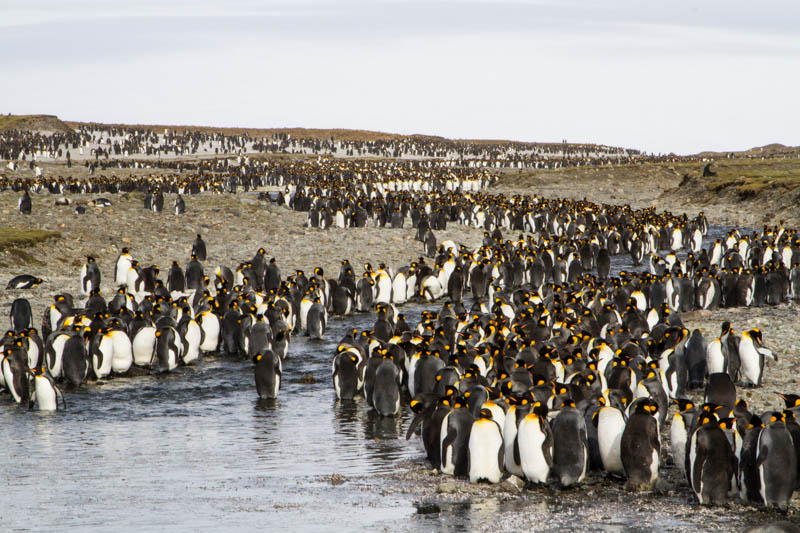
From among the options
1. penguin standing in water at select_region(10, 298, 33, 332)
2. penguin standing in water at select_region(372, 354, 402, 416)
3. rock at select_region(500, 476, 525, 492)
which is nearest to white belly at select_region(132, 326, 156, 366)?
penguin standing in water at select_region(10, 298, 33, 332)

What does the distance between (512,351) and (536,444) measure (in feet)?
14.0

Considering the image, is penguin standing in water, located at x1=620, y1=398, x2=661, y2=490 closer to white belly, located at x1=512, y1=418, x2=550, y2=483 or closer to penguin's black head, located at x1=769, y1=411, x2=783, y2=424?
white belly, located at x1=512, y1=418, x2=550, y2=483

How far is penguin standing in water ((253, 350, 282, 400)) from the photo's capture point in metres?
13.9

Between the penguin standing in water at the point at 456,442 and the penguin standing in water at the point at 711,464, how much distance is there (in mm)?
2484

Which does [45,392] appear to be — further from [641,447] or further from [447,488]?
[641,447]

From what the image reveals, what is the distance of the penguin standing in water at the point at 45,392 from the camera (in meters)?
12.9

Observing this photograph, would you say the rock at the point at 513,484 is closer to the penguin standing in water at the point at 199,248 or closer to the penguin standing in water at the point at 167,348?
the penguin standing in water at the point at 167,348

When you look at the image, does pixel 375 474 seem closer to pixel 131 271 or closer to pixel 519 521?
pixel 519 521

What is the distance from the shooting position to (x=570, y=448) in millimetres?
9312

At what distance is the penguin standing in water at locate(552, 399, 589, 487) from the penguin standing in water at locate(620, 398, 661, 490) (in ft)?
1.44

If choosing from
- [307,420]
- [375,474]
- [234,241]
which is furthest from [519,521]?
[234,241]

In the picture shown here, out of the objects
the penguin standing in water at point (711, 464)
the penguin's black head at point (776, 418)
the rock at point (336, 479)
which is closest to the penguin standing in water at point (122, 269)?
the rock at point (336, 479)

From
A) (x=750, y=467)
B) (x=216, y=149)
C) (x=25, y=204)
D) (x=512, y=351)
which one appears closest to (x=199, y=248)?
(x=25, y=204)

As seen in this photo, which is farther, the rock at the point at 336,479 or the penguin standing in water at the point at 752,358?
the penguin standing in water at the point at 752,358
